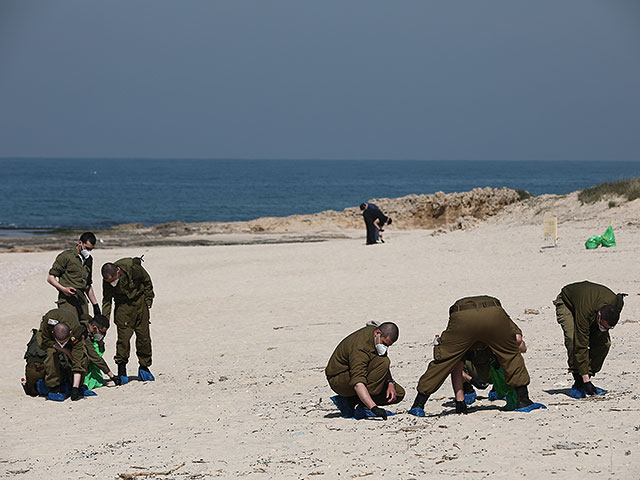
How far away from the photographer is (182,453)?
7.25 m

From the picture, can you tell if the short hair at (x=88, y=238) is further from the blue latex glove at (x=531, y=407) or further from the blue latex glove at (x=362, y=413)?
the blue latex glove at (x=531, y=407)

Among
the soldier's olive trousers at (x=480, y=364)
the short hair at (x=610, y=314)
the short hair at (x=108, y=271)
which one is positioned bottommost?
the soldier's olive trousers at (x=480, y=364)

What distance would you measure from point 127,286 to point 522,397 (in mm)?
5255

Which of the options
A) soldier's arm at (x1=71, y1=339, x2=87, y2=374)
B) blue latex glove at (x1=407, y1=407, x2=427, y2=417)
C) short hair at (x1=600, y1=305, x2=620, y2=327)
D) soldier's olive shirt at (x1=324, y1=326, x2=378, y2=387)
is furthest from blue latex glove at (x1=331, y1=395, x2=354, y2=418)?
soldier's arm at (x1=71, y1=339, x2=87, y2=374)

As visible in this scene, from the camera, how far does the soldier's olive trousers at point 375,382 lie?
7820 millimetres

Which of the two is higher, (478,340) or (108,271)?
(108,271)

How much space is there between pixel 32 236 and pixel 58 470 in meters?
36.6

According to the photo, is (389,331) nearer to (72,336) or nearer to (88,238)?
(72,336)

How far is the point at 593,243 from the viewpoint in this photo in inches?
814

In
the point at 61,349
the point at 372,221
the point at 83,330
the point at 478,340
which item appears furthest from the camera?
the point at 372,221

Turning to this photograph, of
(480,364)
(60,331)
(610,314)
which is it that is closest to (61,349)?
(60,331)

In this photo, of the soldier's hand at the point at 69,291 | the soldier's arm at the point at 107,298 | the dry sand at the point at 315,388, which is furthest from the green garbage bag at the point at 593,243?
the soldier's hand at the point at 69,291

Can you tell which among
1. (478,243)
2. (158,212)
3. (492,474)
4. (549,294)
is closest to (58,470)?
(492,474)

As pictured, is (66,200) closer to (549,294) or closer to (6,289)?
(6,289)
